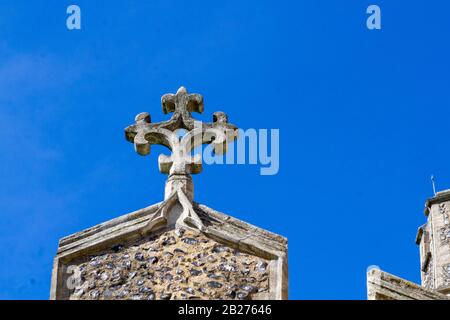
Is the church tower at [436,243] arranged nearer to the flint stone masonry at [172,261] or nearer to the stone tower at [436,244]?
the stone tower at [436,244]

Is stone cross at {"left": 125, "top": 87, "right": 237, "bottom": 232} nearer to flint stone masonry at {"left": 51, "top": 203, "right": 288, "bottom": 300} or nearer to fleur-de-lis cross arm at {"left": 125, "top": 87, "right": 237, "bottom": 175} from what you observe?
fleur-de-lis cross arm at {"left": 125, "top": 87, "right": 237, "bottom": 175}

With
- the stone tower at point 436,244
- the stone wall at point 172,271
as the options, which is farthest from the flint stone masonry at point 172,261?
the stone tower at point 436,244

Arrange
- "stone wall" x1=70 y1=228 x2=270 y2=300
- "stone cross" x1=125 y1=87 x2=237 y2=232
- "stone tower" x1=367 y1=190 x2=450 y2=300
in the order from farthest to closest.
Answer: "stone tower" x1=367 y1=190 x2=450 y2=300
"stone cross" x1=125 y1=87 x2=237 y2=232
"stone wall" x1=70 y1=228 x2=270 y2=300

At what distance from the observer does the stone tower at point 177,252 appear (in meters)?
10.8

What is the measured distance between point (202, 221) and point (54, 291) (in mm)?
1286

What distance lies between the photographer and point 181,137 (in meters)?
12.0

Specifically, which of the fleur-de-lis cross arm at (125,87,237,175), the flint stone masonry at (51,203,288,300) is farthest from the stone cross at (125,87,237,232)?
the flint stone masonry at (51,203,288,300)

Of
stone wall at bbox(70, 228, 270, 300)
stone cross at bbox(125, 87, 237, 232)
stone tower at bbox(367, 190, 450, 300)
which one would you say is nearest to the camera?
stone wall at bbox(70, 228, 270, 300)

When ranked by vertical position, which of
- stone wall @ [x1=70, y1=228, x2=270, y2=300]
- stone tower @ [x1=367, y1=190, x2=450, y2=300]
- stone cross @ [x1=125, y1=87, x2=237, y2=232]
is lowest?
stone wall @ [x1=70, y1=228, x2=270, y2=300]

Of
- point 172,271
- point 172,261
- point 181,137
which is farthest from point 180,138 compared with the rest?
point 172,271

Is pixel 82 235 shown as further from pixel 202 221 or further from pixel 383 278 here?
pixel 383 278

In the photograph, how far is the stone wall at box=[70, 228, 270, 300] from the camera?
35.3 feet
